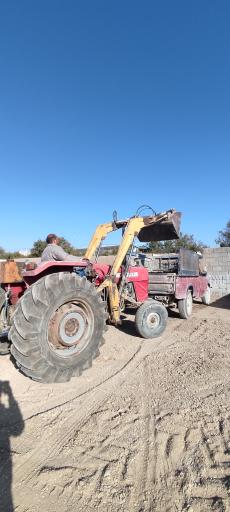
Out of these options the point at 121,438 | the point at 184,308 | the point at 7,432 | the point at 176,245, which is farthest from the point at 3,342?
the point at 176,245

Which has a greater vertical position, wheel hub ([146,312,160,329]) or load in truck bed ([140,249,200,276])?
load in truck bed ([140,249,200,276])

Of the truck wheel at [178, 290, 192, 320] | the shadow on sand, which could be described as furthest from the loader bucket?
the shadow on sand

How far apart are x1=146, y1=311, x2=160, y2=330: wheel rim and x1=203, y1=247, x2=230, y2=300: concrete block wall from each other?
761 cm

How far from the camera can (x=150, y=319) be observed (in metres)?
6.85

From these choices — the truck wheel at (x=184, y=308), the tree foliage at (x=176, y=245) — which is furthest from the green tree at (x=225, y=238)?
the truck wheel at (x=184, y=308)

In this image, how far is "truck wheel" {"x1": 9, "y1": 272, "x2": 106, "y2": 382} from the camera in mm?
4168

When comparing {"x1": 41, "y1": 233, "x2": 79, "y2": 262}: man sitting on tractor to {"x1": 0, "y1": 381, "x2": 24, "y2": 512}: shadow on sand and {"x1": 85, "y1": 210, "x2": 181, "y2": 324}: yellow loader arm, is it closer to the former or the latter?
{"x1": 85, "y1": 210, "x2": 181, "y2": 324}: yellow loader arm

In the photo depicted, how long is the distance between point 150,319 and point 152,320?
63mm

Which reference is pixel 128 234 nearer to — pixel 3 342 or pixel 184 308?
pixel 184 308

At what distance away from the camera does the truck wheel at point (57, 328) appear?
13.7ft

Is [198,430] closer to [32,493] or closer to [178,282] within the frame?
[32,493]

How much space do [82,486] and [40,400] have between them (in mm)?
1537

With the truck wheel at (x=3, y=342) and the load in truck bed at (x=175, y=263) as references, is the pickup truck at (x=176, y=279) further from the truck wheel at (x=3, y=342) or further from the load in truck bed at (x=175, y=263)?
the truck wheel at (x=3, y=342)

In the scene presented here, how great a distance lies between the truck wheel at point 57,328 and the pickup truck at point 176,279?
11.8ft
